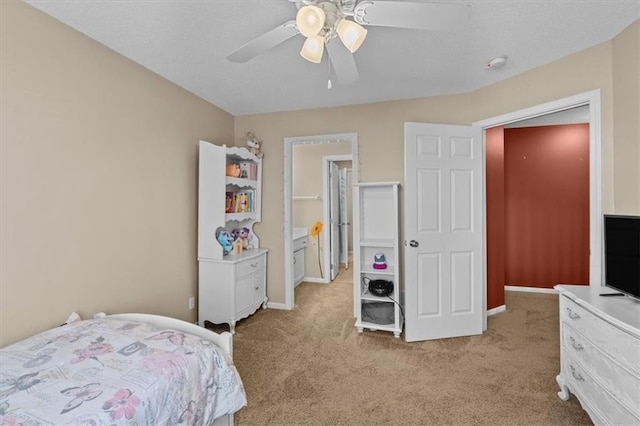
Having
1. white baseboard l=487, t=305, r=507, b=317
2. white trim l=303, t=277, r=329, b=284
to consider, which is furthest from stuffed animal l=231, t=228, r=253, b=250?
white baseboard l=487, t=305, r=507, b=317

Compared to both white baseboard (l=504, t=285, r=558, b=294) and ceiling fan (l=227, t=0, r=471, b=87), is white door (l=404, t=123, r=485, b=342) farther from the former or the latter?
white baseboard (l=504, t=285, r=558, b=294)

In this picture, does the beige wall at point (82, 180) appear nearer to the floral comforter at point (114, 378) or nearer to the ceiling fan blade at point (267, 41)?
the floral comforter at point (114, 378)

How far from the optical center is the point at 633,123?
5.99 feet

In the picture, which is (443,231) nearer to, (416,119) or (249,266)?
(416,119)

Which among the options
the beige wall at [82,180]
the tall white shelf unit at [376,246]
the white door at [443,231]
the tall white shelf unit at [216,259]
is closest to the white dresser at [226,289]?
the tall white shelf unit at [216,259]

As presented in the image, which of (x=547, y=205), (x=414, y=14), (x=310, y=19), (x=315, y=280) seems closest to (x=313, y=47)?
(x=310, y=19)

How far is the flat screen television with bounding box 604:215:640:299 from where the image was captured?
1.61m

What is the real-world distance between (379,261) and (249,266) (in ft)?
4.58

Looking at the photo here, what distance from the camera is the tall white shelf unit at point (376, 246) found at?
2834 mm

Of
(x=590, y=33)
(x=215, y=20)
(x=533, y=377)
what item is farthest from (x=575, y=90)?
(x=215, y=20)

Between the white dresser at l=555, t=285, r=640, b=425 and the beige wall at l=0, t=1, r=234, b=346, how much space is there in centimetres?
307

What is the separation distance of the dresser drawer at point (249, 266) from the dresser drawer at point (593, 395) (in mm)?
2680

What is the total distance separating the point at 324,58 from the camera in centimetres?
226

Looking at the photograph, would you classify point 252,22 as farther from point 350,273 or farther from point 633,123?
point 350,273
